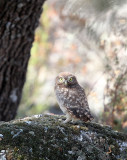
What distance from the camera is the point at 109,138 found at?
271 centimetres

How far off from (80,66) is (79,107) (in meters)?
8.20

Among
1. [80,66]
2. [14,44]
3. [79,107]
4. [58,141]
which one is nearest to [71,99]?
[79,107]

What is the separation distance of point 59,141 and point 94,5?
10.7 feet

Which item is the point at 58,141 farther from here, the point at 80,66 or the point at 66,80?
the point at 80,66

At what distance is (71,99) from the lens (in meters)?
2.77

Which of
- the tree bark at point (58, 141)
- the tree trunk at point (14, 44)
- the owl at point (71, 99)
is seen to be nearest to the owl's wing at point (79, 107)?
the owl at point (71, 99)

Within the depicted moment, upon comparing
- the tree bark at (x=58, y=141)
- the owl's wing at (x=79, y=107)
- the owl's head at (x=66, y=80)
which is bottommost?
the tree bark at (x=58, y=141)

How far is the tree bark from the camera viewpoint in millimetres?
2223

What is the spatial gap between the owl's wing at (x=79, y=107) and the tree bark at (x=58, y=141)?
0.43 feet

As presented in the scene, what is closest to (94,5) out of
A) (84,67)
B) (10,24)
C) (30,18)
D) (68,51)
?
(30,18)

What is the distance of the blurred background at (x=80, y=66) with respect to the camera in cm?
475

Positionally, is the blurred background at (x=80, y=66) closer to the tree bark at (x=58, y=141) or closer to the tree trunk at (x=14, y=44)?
the tree trunk at (x=14, y=44)

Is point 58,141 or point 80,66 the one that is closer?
point 58,141

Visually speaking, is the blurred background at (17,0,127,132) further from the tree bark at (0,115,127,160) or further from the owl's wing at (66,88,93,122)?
the tree bark at (0,115,127,160)
